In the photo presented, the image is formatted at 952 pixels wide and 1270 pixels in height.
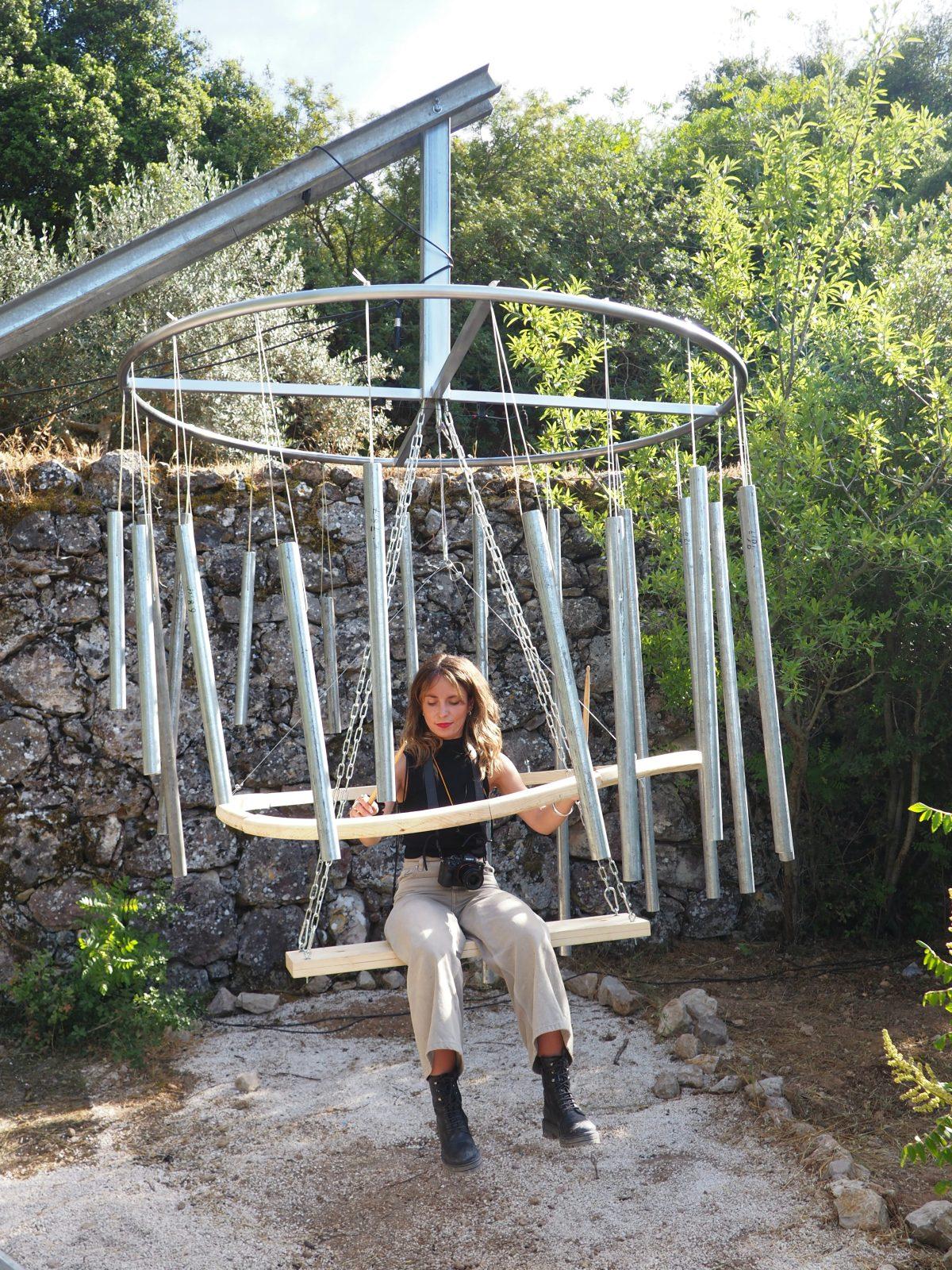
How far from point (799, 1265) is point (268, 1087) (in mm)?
2072

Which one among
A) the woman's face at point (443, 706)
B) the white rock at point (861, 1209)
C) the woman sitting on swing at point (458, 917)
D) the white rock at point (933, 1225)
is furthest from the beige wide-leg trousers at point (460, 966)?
the white rock at point (933, 1225)

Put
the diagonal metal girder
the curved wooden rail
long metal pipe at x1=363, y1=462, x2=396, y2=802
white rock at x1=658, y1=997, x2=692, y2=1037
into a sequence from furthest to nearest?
white rock at x1=658, y1=997, x2=692, y2=1037 < the diagonal metal girder < the curved wooden rail < long metal pipe at x1=363, y1=462, x2=396, y2=802

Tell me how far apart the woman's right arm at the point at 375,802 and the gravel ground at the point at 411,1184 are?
1093 mm

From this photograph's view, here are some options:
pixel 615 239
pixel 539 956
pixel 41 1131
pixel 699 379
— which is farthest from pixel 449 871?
pixel 615 239

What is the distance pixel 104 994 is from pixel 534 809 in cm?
228

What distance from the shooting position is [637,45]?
10859 millimetres

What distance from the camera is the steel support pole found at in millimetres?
3531

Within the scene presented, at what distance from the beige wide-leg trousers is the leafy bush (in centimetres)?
174

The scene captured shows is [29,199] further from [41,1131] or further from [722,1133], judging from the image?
[722,1133]

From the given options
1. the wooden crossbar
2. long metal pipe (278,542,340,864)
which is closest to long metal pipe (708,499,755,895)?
the wooden crossbar

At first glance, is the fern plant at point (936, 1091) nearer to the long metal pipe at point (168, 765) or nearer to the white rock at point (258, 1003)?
the long metal pipe at point (168, 765)

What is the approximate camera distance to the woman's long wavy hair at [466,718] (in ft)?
11.5

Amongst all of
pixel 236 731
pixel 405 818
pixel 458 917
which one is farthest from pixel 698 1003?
pixel 236 731

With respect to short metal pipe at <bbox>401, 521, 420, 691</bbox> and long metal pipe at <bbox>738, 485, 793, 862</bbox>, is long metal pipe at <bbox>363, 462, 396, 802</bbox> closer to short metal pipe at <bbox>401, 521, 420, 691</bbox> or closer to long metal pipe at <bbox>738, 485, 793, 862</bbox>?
long metal pipe at <bbox>738, 485, 793, 862</bbox>
